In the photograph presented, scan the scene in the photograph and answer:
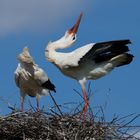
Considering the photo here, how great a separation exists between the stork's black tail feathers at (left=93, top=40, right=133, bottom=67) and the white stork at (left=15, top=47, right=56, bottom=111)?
1188mm

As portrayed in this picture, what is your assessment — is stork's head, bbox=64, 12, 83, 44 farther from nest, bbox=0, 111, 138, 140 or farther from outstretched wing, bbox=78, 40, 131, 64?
nest, bbox=0, 111, 138, 140

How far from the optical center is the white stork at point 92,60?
8.97 meters

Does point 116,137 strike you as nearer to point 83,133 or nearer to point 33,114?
point 83,133

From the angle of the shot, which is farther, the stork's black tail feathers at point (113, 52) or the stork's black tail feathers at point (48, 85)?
the stork's black tail feathers at point (48, 85)

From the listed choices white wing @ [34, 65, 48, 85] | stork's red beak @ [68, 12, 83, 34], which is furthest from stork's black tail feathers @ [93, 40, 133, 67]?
white wing @ [34, 65, 48, 85]

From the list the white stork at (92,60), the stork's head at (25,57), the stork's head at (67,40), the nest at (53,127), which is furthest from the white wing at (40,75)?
the nest at (53,127)

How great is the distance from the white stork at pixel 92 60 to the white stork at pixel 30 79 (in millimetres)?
800

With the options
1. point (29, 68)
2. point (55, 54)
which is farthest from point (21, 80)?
point (55, 54)

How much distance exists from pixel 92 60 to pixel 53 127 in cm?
166

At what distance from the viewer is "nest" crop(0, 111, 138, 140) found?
7531 millimetres

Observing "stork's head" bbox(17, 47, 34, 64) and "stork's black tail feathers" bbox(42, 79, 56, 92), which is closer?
"stork's head" bbox(17, 47, 34, 64)

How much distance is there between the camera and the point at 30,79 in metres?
10.4

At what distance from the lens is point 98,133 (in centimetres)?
762

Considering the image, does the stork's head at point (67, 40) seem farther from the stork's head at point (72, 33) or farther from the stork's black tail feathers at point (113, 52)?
the stork's black tail feathers at point (113, 52)
